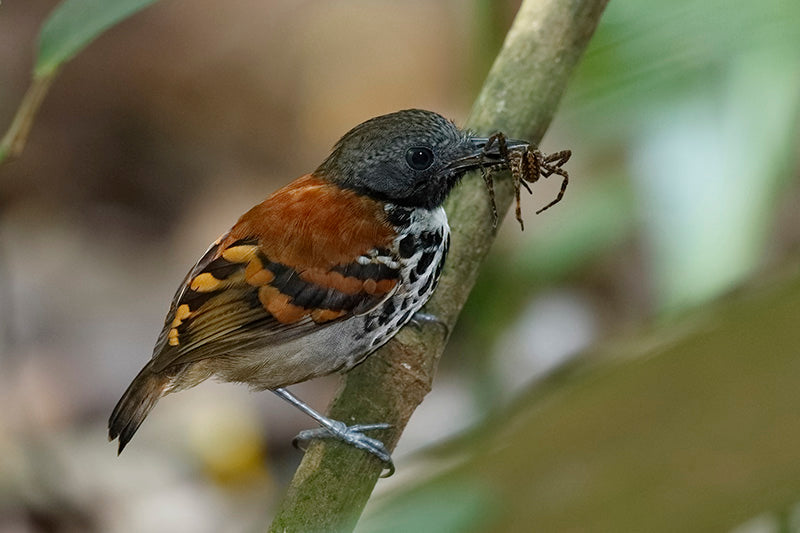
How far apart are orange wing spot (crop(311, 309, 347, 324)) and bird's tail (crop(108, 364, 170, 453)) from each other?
1.46 ft

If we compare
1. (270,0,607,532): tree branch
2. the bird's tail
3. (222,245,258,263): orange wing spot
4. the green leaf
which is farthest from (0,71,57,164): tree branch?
(270,0,607,532): tree branch

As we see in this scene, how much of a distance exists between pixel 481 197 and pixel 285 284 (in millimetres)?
631

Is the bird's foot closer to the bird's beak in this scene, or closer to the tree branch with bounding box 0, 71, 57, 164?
the bird's beak

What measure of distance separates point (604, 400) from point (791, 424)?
8 cm

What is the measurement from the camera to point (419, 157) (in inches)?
111

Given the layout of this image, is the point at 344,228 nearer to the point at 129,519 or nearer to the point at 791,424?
the point at 791,424

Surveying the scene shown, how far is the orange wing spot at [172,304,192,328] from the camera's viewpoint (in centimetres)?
269

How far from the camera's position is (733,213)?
3.06 metres

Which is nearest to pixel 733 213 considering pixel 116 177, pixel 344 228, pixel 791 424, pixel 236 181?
pixel 344 228

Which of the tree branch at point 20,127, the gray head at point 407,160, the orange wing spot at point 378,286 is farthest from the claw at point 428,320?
the tree branch at point 20,127

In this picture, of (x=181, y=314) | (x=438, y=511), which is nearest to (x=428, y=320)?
(x=181, y=314)

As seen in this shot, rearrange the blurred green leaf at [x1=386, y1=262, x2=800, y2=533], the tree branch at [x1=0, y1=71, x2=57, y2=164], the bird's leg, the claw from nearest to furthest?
the blurred green leaf at [x1=386, y1=262, x2=800, y2=533], the tree branch at [x1=0, y1=71, x2=57, y2=164], the bird's leg, the claw

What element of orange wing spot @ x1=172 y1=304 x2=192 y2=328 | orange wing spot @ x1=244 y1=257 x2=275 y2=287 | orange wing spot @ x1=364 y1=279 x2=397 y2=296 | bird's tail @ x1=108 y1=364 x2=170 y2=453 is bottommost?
bird's tail @ x1=108 y1=364 x2=170 y2=453

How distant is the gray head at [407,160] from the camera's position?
281 centimetres
